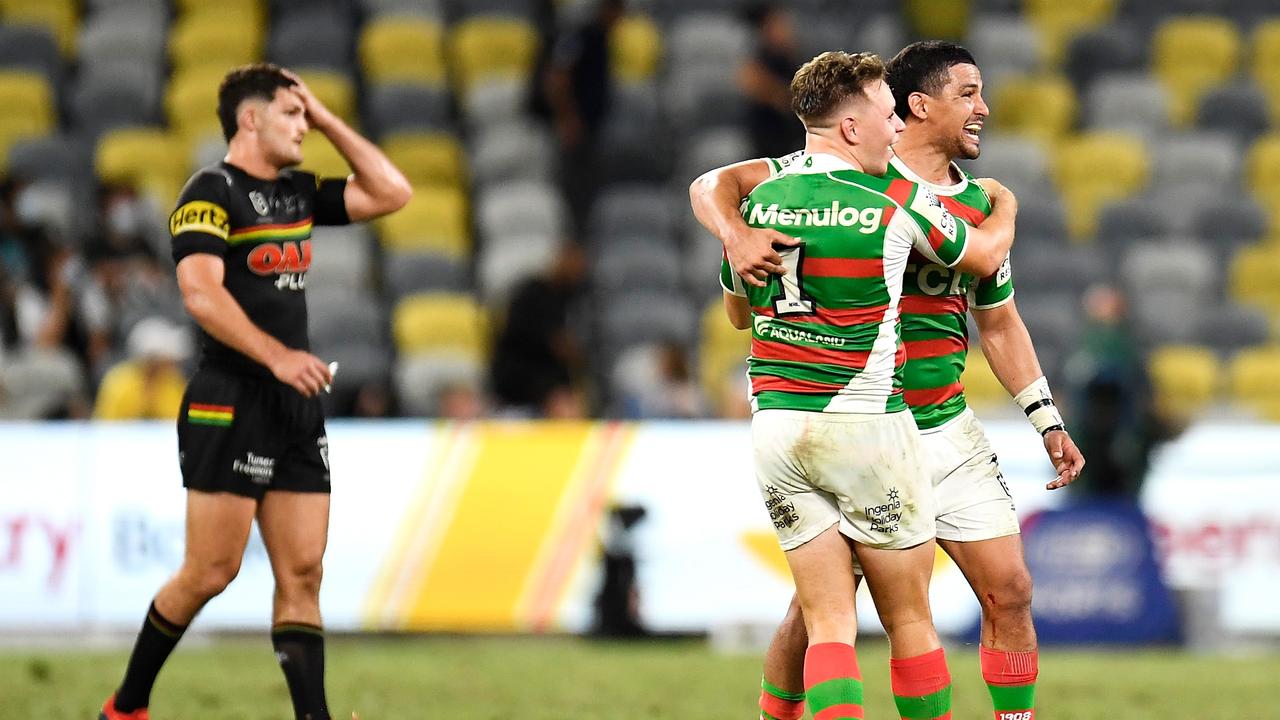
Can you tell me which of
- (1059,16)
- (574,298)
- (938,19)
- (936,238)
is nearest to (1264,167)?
(1059,16)

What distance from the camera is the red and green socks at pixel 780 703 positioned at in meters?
6.17

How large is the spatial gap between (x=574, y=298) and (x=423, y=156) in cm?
330

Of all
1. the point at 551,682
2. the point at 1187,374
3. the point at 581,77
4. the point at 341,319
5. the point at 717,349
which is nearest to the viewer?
the point at 551,682

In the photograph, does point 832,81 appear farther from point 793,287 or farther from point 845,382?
point 845,382

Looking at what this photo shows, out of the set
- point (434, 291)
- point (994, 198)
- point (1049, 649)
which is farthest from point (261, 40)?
point (994, 198)

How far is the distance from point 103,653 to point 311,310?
4450 mm

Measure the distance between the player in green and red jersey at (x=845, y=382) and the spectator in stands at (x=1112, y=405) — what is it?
23.8ft

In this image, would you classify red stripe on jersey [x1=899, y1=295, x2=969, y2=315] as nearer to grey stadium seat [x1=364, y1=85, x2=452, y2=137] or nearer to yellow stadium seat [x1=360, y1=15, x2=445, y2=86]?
grey stadium seat [x1=364, y1=85, x2=452, y2=137]

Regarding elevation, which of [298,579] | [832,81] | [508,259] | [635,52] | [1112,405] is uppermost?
[832,81]

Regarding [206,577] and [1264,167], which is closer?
[206,577]

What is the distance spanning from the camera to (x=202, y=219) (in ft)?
21.3

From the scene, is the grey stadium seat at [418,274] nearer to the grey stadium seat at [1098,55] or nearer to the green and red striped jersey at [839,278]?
the grey stadium seat at [1098,55]

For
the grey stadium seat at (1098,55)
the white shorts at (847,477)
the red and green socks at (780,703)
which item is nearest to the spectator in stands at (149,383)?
the red and green socks at (780,703)

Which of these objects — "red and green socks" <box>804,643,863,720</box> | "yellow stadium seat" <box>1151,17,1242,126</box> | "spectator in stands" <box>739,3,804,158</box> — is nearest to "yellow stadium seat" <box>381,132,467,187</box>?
"spectator in stands" <box>739,3,804,158</box>
